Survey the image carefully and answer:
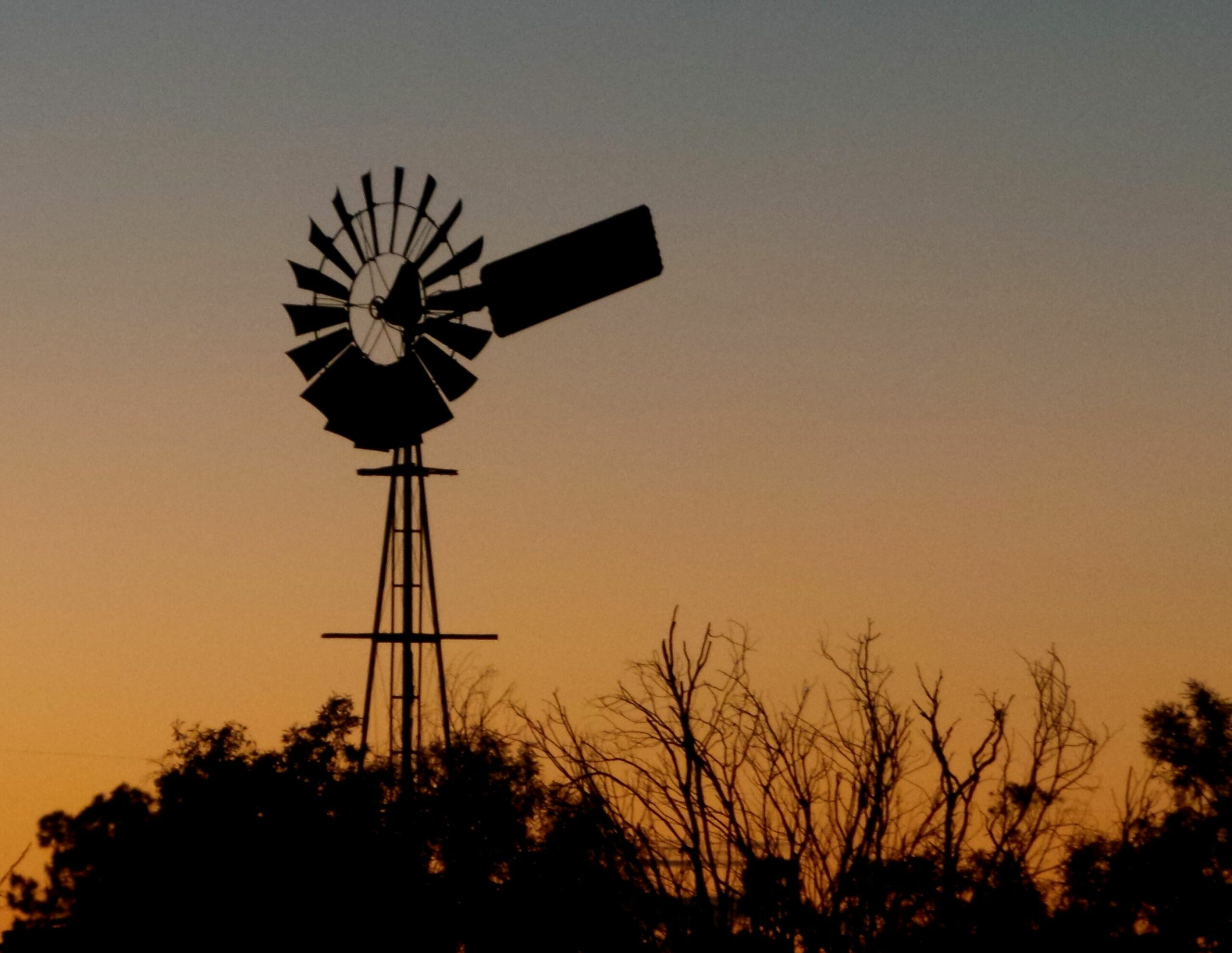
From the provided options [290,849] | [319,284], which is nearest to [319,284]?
[319,284]

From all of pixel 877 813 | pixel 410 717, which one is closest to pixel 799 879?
pixel 877 813

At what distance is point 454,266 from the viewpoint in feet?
71.3

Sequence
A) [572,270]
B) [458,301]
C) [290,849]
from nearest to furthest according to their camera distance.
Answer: [572,270] → [458,301] → [290,849]

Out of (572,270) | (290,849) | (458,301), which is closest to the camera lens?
(572,270)

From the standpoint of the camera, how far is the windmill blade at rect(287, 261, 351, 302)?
71.0 feet

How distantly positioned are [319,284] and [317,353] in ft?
2.74

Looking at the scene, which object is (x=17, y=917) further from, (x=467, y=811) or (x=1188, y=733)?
(x=1188, y=733)

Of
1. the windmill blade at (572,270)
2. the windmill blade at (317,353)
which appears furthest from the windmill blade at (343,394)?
the windmill blade at (572,270)

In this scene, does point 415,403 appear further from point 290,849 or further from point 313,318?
point 290,849

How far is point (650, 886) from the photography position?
39.9 ft

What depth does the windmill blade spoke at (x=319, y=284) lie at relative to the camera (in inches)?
852

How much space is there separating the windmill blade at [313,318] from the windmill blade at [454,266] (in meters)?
1.04

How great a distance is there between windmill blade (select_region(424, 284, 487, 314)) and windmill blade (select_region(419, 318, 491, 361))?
0.14 meters

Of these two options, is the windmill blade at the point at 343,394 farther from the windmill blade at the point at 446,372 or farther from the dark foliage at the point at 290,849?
the dark foliage at the point at 290,849
